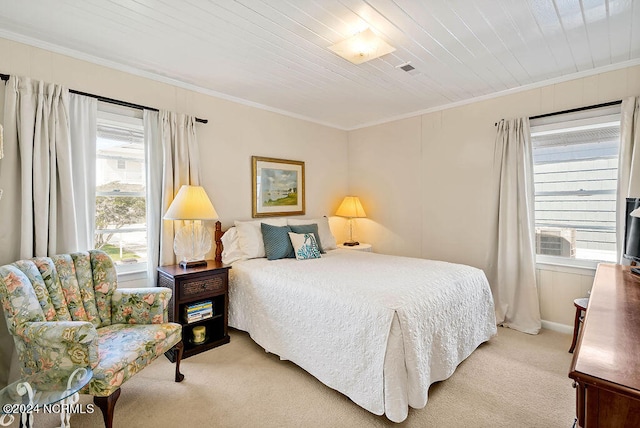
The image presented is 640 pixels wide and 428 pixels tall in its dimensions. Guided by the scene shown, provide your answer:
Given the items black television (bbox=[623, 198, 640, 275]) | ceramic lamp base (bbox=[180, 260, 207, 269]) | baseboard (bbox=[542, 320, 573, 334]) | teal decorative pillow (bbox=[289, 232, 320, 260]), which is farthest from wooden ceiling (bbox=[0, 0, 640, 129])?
baseboard (bbox=[542, 320, 573, 334])

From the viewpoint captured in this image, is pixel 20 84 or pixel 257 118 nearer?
pixel 20 84

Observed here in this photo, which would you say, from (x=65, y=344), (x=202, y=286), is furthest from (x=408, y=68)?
(x=65, y=344)

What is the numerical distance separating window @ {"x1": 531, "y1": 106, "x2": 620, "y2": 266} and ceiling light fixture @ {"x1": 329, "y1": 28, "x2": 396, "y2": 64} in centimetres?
194

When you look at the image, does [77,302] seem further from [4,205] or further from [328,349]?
[328,349]

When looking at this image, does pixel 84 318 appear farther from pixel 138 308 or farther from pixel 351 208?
pixel 351 208

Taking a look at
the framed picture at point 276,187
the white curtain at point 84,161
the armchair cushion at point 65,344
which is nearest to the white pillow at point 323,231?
the framed picture at point 276,187

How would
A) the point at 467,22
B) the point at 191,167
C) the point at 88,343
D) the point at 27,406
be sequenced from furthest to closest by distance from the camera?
the point at 191,167
the point at 467,22
the point at 88,343
the point at 27,406

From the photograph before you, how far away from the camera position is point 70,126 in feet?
8.10

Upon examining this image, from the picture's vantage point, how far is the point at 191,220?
296 cm

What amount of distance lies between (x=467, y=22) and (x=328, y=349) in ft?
7.89

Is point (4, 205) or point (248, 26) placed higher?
point (248, 26)

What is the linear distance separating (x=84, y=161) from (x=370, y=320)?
2540 mm

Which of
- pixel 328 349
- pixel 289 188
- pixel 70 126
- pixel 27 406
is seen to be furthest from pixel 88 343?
pixel 289 188

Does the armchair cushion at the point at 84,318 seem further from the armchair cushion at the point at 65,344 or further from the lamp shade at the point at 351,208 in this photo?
the lamp shade at the point at 351,208
